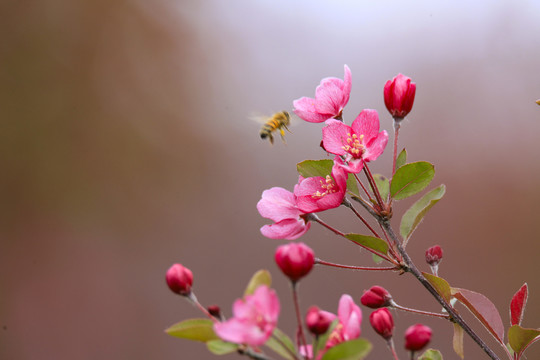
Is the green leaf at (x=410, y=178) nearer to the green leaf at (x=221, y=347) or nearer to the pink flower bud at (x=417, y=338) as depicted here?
the pink flower bud at (x=417, y=338)

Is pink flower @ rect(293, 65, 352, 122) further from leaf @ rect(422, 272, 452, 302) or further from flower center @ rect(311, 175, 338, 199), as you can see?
leaf @ rect(422, 272, 452, 302)

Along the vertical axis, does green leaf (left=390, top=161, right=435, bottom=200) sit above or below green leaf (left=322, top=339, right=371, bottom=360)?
above

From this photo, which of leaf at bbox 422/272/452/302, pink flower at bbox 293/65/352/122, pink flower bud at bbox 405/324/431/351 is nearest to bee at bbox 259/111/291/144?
pink flower at bbox 293/65/352/122

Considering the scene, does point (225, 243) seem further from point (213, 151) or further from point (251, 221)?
point (213, 151)

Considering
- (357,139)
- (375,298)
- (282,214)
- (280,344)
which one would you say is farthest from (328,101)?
(280,344)

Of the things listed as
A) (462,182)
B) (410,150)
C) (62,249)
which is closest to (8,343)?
(62,249)
